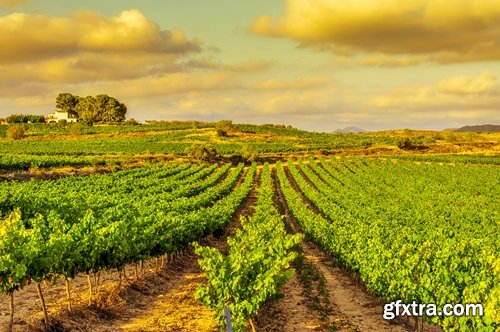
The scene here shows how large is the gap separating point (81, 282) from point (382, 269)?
14.4m

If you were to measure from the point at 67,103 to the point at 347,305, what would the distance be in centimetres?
19447

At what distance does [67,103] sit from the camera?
632 feet

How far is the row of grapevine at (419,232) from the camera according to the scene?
1459 cm

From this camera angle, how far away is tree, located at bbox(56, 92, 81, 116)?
192000mm

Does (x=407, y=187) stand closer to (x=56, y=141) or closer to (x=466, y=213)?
(x=466, y=213)

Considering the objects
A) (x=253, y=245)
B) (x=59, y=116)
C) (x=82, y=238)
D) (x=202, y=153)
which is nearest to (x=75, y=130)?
(x=202, y=153)

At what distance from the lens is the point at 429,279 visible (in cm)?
1421

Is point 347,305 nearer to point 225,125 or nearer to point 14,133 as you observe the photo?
point 14,133

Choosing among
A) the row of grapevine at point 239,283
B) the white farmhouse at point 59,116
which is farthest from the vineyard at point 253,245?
the white farmhouse at point 59,116

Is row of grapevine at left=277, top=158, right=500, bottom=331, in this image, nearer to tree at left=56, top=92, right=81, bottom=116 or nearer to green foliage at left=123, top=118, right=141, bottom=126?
green foliage at left=123, top=118, right=141, bottom=126

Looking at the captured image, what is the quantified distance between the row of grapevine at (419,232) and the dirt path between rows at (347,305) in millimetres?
1005

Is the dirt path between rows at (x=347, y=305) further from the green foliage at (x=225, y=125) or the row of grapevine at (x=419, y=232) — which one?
the green foliage at (x=225, y=125)

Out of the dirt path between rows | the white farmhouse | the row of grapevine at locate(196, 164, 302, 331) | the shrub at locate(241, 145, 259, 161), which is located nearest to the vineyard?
the row of grapevine at locate(196, 164, 302, 331)

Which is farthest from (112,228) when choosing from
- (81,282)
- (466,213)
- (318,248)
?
(466,213)
